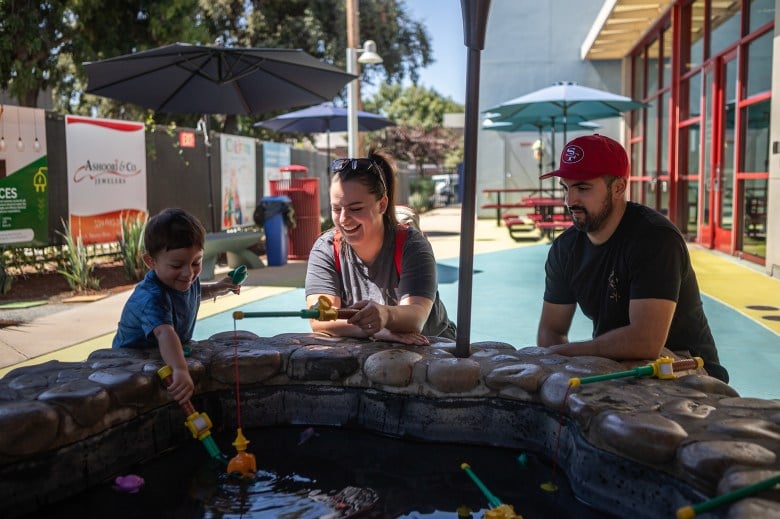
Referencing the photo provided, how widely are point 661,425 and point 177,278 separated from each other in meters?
1.80

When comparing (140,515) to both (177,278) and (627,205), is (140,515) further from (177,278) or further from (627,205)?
(627,205)

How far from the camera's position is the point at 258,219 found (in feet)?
33.1

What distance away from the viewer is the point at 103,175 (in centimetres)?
895

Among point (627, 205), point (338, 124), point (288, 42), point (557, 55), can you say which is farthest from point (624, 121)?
point (627, 205)

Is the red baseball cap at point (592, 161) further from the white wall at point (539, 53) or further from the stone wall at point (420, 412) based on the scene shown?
the white wall at point (539, 53)

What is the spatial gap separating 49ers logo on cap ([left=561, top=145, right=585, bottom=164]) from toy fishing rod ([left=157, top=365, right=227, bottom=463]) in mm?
1630

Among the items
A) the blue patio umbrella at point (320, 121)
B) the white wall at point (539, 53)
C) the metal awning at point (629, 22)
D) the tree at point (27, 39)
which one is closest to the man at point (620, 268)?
the metal awning at point (629, 22)

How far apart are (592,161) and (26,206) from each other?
691 cm

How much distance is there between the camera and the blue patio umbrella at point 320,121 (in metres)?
13.8

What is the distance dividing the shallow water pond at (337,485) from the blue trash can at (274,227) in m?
7.45

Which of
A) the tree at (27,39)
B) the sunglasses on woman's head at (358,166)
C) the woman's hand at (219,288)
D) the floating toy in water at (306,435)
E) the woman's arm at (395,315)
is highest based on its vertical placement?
the tree at (27,39)

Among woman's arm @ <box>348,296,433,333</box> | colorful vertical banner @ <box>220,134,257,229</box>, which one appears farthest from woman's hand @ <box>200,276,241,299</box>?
colorful vertical banner @ <box>220,134,257,229</box>

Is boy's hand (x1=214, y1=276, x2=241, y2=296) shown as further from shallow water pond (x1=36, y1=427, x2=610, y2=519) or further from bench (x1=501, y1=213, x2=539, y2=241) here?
bench (x1=501, y1=213, x2=539, y2=241)

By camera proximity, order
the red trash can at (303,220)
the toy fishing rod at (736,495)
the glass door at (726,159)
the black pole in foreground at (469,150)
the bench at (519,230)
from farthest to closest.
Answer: the bench at (519,230), the red trash can at (303,220), the glass door at (726,159), the black pole in foreground at (469,150), the toy fishing rod at (736,495)
